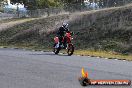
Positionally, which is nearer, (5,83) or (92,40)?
(5,83)

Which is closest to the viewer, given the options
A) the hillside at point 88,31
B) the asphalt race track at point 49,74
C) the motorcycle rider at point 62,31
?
the asphalt race track at point 49,74

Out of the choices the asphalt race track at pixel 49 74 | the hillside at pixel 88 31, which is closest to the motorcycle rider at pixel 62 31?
the hillside at pixel 88 31

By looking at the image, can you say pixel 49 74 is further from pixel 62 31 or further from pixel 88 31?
pixel 88 31

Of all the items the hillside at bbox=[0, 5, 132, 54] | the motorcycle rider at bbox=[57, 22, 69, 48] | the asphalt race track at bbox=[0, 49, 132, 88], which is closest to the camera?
the asphalt race track at bbox=[0, 49, 132, 88]

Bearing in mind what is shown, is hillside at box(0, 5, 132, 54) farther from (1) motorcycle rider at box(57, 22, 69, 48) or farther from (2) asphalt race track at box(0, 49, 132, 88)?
(2) asphalt race track at box(0, 49, 132, 88)

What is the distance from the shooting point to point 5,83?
13391 mm

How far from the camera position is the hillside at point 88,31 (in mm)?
35200

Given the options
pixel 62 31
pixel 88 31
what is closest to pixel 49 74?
pixel 62 31

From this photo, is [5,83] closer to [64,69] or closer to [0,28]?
[64,69]

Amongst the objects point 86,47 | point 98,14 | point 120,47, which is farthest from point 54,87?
point 98,14

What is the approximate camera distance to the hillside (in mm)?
35200

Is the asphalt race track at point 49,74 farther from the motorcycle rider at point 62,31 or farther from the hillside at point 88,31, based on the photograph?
the hillside at point 88,31

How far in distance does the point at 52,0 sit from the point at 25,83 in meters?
76.2

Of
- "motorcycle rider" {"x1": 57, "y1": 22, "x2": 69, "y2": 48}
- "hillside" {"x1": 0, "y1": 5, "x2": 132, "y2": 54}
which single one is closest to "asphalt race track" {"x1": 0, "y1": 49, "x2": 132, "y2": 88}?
"motorcycle rider" {"x1": 57, "y1": 22, "x2": 69, "y2": 48}
